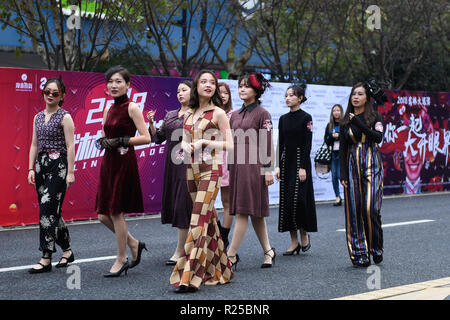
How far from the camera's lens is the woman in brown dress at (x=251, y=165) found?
25.1 ft

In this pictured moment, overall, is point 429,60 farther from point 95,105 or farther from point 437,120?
point 95,105

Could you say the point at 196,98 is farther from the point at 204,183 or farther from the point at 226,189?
the point at 226,189

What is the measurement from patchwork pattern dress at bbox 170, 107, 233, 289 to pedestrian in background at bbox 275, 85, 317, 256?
6.61 feet

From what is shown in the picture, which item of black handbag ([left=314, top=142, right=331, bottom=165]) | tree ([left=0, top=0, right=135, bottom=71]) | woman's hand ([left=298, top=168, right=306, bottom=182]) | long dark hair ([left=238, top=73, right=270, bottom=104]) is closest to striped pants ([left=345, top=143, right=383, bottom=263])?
woman's hand ([left=298, top=168, right=306, bottom=182])

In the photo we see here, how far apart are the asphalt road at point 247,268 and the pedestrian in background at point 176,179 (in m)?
0.45

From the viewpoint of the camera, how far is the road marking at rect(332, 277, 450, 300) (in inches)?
242

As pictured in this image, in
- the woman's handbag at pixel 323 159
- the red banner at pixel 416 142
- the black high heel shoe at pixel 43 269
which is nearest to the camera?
the black high heel shoe at pixel 43 269

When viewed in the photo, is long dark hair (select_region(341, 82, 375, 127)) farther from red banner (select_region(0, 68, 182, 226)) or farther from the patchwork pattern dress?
red banner (select_region(0, 68, 182, 226))

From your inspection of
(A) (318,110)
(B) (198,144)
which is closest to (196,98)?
(B) (198,144)

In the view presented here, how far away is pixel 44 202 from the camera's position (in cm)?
730

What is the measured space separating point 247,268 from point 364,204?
54.9 inches

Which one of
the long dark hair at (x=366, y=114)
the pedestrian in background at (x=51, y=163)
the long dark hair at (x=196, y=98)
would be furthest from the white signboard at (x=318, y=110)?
the long dark hair at (x=196, y=98)

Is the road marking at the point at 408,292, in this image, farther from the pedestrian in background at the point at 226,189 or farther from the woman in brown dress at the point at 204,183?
the pedestrian in background at the point at 226,189
